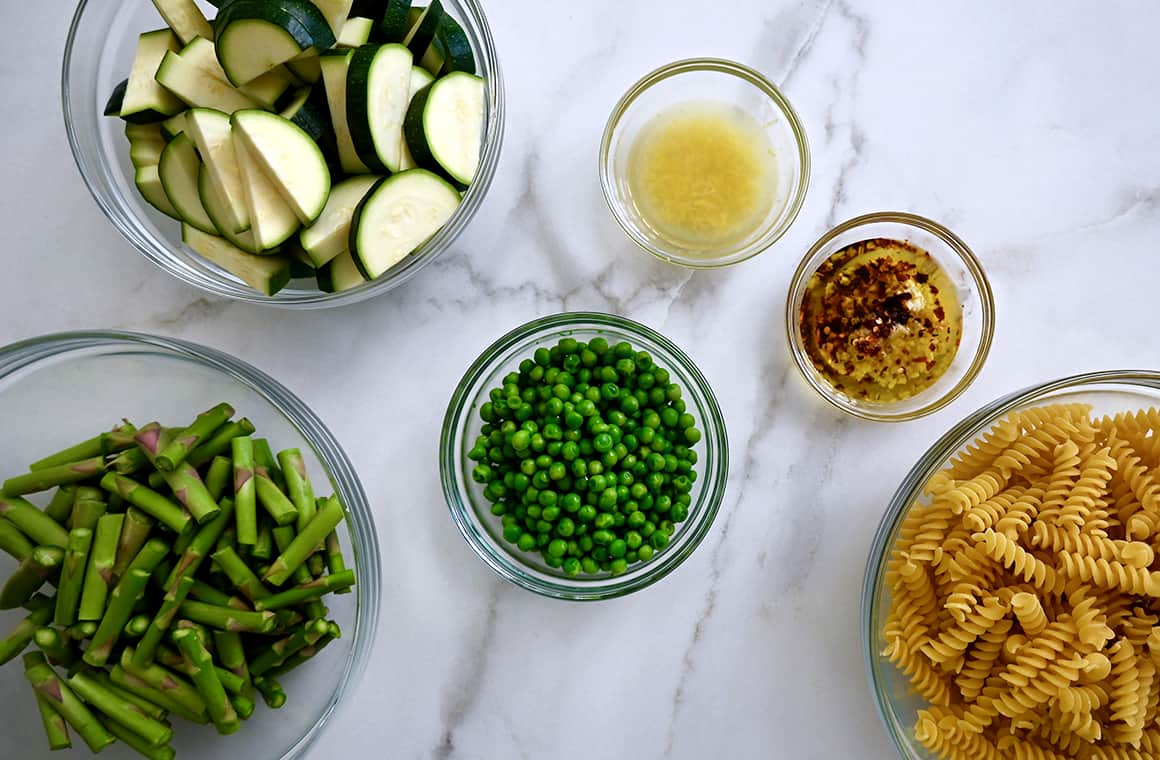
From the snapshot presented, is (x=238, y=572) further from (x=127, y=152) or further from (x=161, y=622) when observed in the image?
(x=127, y=152)

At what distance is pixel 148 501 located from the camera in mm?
1980

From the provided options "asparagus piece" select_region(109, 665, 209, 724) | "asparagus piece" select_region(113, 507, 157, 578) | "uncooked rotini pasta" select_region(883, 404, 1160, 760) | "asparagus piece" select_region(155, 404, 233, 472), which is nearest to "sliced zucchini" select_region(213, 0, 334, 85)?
"asparagus piece" select_region(155, 404, 233, 472)

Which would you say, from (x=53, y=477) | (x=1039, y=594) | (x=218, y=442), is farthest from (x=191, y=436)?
(x=1039, y=594)

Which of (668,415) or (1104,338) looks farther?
(1104,338)

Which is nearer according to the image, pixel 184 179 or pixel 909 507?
pixel 184 179

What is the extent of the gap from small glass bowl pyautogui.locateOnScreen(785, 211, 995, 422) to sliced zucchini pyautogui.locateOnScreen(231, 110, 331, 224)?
135 centimetres

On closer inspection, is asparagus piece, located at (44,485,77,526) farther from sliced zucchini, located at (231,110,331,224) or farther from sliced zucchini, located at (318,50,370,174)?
sliced zucchini, located at (318,50,370,174)

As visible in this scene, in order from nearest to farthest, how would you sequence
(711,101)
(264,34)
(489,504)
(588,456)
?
1. (264,34)
2. (588,456)
3. (489,504)
4. (711,101)

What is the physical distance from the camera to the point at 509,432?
2250 mm

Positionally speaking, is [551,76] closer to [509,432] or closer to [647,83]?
[647,83]

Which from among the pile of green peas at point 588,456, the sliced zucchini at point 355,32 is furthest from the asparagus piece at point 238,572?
the sliced zucchini at point 355,32

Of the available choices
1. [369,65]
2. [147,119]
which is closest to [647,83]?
[369,65]

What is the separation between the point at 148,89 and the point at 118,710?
1507mm

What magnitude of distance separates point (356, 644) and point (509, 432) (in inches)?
27.5
